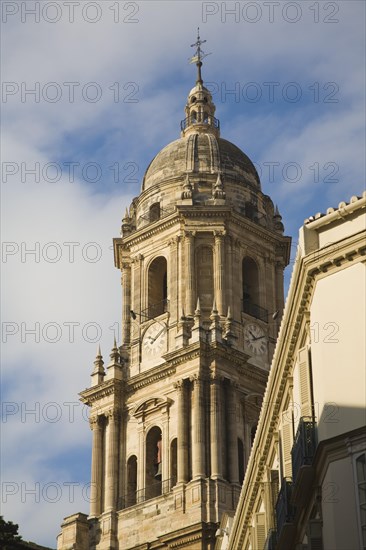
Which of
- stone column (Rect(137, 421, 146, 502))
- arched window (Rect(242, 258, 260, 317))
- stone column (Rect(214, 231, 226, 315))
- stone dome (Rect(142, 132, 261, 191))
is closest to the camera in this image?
stone column (Rect(137, 421, 146, 502))

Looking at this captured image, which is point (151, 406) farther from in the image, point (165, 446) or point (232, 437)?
point (232, 437)

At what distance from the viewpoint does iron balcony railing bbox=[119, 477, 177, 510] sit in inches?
2258

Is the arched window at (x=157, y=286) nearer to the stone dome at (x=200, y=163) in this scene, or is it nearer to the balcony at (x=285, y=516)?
the stone dome at (x=200, y=163)

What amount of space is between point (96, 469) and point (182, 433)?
5295 millimetres

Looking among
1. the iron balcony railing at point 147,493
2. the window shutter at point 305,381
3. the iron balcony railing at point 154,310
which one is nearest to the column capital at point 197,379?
the iron balcony railing at point 147,493

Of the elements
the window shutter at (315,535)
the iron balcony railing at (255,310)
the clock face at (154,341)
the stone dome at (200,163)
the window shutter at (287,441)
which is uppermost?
the stone dome at (200,163)

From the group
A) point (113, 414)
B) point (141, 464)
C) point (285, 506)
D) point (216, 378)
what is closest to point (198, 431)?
point (216, 378)

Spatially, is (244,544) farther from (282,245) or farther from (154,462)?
(282,245)

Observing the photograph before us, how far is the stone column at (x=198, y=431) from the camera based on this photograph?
184 ft

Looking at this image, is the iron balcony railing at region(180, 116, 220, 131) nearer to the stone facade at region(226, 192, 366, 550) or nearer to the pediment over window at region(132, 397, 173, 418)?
the pediment over window at region(132, 397, 173, 418)

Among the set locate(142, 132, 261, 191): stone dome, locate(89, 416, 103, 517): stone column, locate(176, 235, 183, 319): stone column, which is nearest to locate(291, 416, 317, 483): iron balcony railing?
locate(89, 416, 103, 517): stone column

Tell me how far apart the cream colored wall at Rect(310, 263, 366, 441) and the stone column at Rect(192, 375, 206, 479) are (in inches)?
1101

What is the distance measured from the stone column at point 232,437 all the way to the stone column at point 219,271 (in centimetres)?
446

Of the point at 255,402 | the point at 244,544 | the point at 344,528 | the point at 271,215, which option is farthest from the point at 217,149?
the point at 344,528
